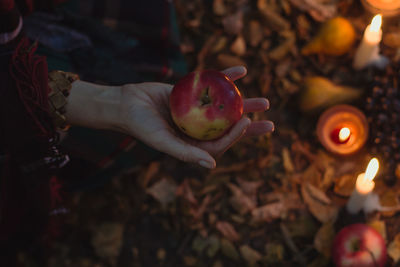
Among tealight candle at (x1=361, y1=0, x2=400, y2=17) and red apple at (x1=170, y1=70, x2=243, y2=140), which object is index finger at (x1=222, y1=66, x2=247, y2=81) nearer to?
red apple at (x1=170, y1=70, x2=243, y2=140)

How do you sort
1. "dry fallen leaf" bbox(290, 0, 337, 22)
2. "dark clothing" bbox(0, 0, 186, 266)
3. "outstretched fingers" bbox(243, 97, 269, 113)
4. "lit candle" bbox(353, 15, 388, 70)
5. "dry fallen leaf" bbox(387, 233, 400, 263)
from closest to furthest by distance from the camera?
1. "dark clothing" bbox(0, 0, 186, 266)
2. "outstretched fingers" bbox(243, 97, 269, 113)
3. "dry fallen leaf" bbox(387, 233, 400, 263)
4. "lit candle" bbox(353, 15, 388, 70)
5. "dry fallen leaf" bbox(290, 0, 337, 22)

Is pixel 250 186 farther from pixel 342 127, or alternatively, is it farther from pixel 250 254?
pixel 342 127

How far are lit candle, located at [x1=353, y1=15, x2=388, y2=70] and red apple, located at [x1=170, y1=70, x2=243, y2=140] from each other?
41.5 inches

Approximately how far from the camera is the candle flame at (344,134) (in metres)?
1.73

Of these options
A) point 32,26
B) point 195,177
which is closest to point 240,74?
point 195,177

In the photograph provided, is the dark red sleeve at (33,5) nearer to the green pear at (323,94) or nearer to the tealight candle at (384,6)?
the green pear at (323,94)

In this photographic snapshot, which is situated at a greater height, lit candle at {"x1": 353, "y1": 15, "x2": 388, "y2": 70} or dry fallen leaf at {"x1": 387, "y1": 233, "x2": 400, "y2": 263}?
lit candle at {"x1": 353, "y1": 15, "x2": 388, "y2": 70}

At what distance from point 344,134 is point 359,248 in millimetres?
524

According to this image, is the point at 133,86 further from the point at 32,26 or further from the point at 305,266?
the point at 305,266

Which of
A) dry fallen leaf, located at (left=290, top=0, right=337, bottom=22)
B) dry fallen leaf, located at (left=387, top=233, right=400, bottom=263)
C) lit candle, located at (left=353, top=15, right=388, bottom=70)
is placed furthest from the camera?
dry fallen leaf, located at (left=290, top=0, right=337, bottom=22)

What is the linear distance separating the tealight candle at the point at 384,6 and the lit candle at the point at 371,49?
0.20 meters

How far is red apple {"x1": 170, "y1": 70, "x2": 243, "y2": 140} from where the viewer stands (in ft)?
4.07

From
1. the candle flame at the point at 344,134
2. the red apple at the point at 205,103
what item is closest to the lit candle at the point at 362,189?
the candle flame at the point at 344,134

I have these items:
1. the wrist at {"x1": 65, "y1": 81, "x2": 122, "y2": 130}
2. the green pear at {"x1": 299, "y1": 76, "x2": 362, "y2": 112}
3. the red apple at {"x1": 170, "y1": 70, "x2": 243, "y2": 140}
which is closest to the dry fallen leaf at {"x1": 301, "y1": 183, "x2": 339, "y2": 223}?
the green pear at {"x1": 299, "y1": 76, "x2": 362, "y2": 112}
